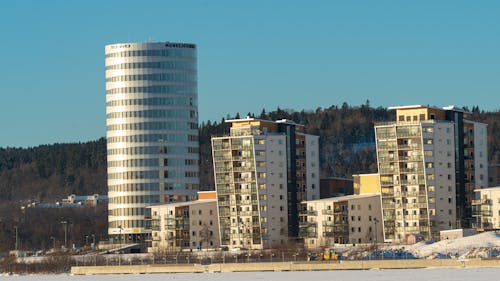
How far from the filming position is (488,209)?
648 feet

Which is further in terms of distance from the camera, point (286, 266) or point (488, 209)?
point (488, 209)

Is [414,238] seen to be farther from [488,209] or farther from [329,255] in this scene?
[329,255]

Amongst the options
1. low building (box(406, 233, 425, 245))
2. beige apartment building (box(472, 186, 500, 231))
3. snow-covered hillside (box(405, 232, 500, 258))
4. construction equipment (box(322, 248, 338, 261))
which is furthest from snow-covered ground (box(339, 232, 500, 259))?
beige apartment building (box(472, 186, 500, 231))

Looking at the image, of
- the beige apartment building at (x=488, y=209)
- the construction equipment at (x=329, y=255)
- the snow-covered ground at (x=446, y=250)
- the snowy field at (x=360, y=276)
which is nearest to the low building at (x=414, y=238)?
the snow-covered ground at (x=446, y=250)

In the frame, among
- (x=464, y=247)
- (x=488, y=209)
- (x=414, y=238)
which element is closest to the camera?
(x=464, y=247)

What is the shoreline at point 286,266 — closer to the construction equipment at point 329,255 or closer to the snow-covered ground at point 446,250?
the snow-covered ground at point 446,250

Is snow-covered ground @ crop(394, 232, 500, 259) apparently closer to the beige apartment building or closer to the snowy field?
the beige apartment building

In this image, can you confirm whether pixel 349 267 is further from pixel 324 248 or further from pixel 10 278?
pixel 10 278

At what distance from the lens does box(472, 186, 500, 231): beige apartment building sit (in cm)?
19688

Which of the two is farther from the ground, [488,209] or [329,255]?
[488,209]

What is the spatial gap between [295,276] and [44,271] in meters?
52.1

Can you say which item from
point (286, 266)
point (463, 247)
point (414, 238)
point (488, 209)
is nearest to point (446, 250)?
point (463, 247)

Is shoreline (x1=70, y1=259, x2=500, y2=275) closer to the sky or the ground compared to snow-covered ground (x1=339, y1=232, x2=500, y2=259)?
closer to the ground

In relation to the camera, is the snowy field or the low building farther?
the low building
